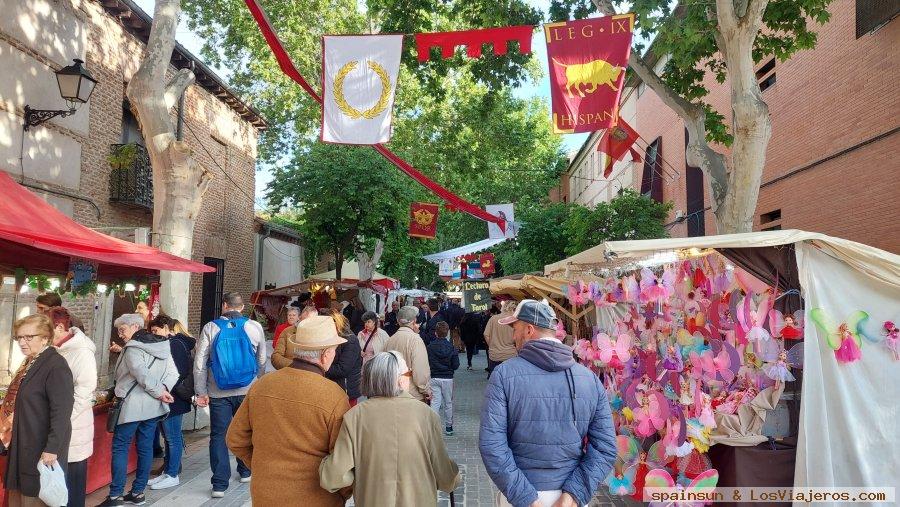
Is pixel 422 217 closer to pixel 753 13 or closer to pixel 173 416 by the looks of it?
pixel 753 13

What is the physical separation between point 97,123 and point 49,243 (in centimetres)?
765

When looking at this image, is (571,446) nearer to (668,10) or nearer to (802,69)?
(668,10)

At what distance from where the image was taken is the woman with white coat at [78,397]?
14.6ft

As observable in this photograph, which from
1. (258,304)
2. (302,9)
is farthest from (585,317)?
(302,9)

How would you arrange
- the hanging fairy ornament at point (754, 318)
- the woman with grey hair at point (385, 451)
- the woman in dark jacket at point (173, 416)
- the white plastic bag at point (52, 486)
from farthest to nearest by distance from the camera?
the woman in dark jacket at point (173, 416), the hanging fairy ornament at point (754, 318), the white plastic bag at point (52, 486), the woman with grey hair at point (385, 451)

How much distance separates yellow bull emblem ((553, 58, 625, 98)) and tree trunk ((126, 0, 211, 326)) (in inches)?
193

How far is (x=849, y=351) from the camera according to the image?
Result: 452 centimetres

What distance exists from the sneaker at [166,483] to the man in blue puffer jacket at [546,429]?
4210 mm

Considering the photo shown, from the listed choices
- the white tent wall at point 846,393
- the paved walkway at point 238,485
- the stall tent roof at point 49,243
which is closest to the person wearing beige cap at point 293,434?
the stall tent roof at point 49,243

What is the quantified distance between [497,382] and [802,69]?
460 inches

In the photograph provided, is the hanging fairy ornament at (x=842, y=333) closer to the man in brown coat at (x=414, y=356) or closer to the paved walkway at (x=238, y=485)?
the paved walkway at (x=238, y=485)

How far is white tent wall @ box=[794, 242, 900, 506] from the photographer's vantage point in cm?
445

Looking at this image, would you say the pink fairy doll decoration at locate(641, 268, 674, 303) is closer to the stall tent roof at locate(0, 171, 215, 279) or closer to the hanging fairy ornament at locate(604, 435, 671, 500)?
the hanging fairy ornament at locate(604, 435, 671, 500)

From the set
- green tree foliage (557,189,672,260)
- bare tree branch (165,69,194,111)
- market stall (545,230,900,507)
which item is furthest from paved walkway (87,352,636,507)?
green tree foliage (557,189,672,260)
